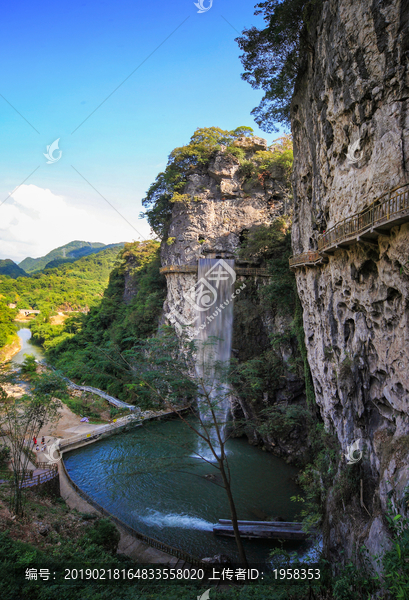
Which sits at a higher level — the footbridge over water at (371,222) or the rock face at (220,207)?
the rock face at (220,207)

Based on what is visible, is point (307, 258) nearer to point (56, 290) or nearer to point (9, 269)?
point (56, 290)

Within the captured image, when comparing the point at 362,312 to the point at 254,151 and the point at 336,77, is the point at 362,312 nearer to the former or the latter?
the point at 336,77

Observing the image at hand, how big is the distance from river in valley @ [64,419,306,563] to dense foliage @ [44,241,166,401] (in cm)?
846

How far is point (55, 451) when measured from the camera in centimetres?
1586

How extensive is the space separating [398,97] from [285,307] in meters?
11.5

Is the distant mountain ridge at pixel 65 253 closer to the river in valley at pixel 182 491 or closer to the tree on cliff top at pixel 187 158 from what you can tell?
the tree on cliff top at pixel 187 158

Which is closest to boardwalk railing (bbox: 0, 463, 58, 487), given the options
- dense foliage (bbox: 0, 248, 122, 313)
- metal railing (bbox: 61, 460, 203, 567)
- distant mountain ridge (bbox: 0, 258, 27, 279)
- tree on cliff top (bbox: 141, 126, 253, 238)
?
metal railing (bbox: 61, 460, 203, 567)

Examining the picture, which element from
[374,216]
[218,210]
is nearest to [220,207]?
[218,210]

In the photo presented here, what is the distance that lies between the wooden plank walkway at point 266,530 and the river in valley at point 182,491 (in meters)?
0.22

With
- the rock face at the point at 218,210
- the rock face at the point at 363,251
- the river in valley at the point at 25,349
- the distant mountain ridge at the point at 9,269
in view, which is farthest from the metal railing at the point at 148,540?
the distant mountain ridge at the point at 9,269

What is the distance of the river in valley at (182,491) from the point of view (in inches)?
418

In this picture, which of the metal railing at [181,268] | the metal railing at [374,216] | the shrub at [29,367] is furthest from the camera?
the metal railing at [181,268]

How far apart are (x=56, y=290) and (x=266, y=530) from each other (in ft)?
217

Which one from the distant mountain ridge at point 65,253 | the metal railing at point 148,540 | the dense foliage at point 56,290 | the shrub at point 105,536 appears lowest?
the metal railing at point 148,540
